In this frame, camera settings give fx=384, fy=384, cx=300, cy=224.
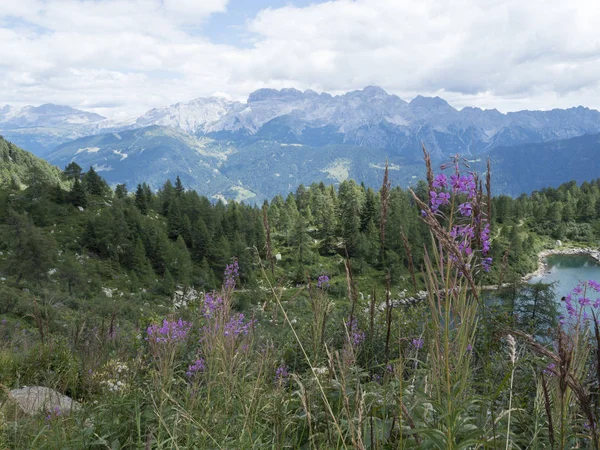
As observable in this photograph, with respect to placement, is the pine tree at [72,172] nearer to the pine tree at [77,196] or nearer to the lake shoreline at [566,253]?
the pine tree at [77,196]

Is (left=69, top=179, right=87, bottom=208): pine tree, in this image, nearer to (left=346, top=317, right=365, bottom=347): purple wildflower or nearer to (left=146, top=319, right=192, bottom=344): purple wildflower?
(left=146, top=319, right=192, bottom=344): purple wildflower

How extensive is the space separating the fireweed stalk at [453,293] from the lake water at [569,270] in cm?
5889

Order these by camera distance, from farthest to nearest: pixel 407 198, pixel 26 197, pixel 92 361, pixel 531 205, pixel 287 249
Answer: pixel 531 205 < pixel 407 198 < pixel 287 249 < pixel 26 197 < pixel 92 361

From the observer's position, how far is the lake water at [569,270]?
56.5 m

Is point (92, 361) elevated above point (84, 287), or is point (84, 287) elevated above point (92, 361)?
point (92, 361)

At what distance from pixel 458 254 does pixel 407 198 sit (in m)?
76.4

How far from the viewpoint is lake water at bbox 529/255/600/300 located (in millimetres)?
56484

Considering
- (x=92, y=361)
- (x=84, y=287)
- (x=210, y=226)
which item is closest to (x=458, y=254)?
(x=92, y=361)

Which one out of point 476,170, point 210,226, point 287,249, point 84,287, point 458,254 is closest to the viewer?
point 458,254

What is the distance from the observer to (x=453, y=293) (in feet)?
4.58

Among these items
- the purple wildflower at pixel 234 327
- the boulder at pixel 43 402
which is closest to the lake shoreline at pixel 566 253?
the purple wildflower at pixel 234 327

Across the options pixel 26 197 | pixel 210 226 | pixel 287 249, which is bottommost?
pixel 287 249

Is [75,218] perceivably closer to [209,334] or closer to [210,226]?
[210,226]

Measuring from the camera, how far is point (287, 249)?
2411 inches
